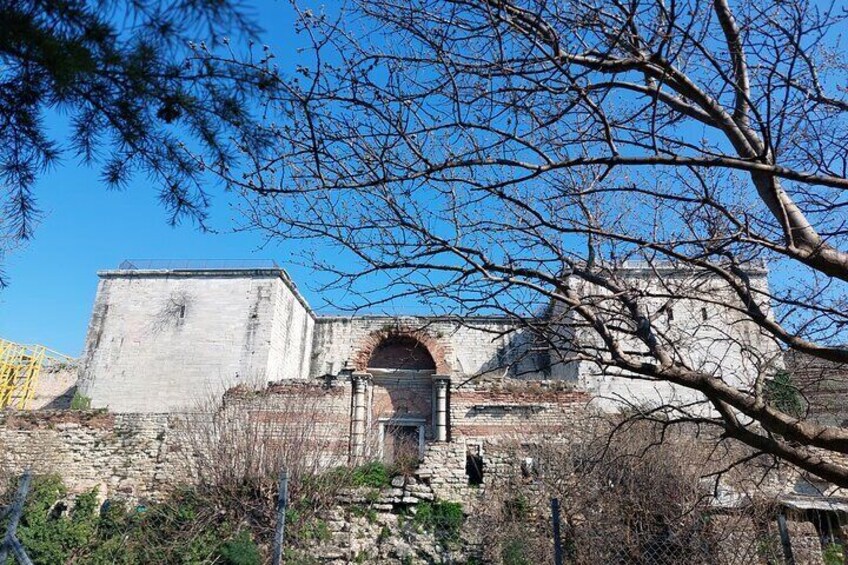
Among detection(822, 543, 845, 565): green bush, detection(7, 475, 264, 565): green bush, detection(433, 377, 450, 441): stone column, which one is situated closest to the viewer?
detection(822, 543, 845, 565): green bush

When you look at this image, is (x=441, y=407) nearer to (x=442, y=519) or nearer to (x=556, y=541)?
(x=442, y=519)

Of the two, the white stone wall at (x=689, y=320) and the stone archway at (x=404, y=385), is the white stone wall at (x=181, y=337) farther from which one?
the white stone wall at (x=689, y=320)

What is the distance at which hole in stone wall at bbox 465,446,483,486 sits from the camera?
11.8 m

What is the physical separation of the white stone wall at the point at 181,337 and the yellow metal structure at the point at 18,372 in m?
5.06

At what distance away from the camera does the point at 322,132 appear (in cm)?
399

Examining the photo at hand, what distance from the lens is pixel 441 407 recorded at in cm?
1625

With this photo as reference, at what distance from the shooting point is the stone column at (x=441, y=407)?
52.1ft

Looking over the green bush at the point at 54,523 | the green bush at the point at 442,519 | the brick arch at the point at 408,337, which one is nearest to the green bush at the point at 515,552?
the green bush at the point at 442,519

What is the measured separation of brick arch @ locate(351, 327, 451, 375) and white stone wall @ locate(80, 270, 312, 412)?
2961 millimetres

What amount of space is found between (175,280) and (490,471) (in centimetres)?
1352

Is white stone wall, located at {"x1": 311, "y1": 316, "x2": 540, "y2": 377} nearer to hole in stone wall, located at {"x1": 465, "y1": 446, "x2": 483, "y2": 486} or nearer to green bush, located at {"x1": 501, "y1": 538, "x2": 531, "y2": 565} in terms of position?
hole in stone wall, located at {"x1": 465, "y1": 446, "x2": 483, "y2": 486}

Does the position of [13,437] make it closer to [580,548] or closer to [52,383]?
[52,383]

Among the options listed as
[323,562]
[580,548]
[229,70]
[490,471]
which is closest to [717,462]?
[580,548]

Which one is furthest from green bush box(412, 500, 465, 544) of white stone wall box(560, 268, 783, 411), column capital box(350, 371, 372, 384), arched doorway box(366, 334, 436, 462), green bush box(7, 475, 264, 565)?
column capital box(350, 371, 372, 384)
